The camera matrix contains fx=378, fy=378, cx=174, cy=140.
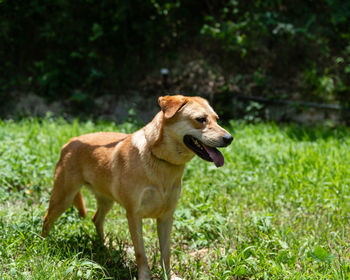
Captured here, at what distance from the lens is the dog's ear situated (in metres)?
3.03

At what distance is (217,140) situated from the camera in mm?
2945

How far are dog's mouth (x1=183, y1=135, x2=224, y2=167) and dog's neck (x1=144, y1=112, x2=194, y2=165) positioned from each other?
0.06 m

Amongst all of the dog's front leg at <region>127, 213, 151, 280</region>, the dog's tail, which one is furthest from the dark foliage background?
the dog's front leg at <region>127, 213, 151, 280</region>

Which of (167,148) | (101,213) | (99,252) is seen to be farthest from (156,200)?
(101,213)

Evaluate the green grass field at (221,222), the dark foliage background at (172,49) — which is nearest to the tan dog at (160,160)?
the green grass field at (221,222)

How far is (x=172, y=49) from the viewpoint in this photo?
1028 cm

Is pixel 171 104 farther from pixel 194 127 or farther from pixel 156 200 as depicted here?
pixel 156 200

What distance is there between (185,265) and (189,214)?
83cm

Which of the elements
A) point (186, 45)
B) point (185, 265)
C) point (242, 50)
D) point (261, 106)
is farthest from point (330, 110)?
point (185, 265)

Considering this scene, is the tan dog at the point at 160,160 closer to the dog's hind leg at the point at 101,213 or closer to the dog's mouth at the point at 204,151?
the dog's mouth at the point at 204,151

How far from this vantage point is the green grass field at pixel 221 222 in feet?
10.3

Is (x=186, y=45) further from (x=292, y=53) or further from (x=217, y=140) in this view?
(x=217, y=140)

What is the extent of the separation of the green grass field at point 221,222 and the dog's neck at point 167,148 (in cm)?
94

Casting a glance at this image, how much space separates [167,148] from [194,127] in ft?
0.92
